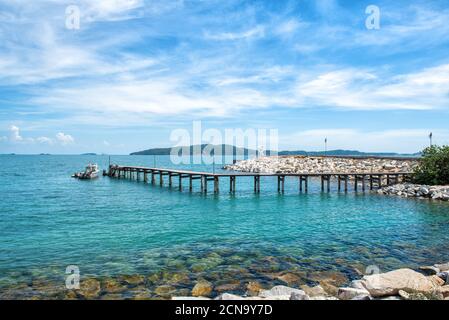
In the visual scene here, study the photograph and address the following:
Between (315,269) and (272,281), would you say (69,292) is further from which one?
(315,269)

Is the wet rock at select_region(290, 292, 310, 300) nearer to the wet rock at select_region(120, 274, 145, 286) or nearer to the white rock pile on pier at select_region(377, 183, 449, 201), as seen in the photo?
the wet rock at select_region(120, 274, 145, 286)

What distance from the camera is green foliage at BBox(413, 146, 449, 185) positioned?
38.9 m

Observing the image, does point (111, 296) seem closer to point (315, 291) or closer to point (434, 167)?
point (315, 291)

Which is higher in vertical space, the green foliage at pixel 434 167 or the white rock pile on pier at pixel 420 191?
the green foliage at pixel 434 167

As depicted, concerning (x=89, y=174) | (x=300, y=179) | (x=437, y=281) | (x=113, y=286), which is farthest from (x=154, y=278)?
(x=89, y=174)

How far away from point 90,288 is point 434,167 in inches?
1542

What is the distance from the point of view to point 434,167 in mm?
39562

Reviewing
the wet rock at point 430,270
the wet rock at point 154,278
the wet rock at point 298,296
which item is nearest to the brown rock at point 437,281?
the wet rock at point 430,270

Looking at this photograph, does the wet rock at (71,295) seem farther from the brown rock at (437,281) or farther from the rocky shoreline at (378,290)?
the brown rock at (437,281)

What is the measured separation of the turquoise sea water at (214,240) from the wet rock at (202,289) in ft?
0.89

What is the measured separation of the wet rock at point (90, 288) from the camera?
37.4 feet

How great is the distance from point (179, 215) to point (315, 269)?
15015 millimetres

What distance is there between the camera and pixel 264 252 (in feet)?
53.5
